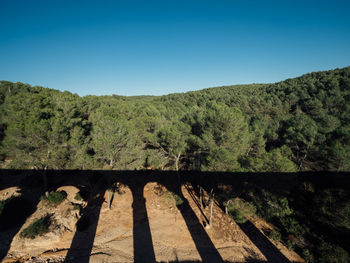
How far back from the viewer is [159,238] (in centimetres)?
983

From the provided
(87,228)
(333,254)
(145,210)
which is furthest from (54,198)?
(333,254)

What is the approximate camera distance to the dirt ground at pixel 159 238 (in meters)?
8.26

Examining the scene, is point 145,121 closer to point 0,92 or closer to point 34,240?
point 34,240

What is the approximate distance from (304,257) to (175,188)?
36.3 feet

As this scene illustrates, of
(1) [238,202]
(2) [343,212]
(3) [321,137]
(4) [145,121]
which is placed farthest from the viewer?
(4) [145,121]

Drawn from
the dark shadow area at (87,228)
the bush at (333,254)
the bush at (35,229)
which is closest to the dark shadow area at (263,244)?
the bush at (333,254)

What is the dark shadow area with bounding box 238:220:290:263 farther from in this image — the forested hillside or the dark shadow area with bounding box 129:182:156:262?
the dark shadow area with bounding box 129:182:156:262

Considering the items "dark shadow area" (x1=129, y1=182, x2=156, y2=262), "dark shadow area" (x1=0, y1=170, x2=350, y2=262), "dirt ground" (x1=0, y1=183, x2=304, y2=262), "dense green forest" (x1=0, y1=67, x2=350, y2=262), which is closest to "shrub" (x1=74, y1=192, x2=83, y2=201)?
"dirt ground" (x1=0, y1=183, x2=304, y2=262)

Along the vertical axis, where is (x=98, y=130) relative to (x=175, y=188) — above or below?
above

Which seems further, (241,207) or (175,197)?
(175,197)

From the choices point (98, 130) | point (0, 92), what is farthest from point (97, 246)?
point (0, 92)

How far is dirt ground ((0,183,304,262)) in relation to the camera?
826cm

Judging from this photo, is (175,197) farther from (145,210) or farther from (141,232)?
(141,232)

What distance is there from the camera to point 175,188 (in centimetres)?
1602
